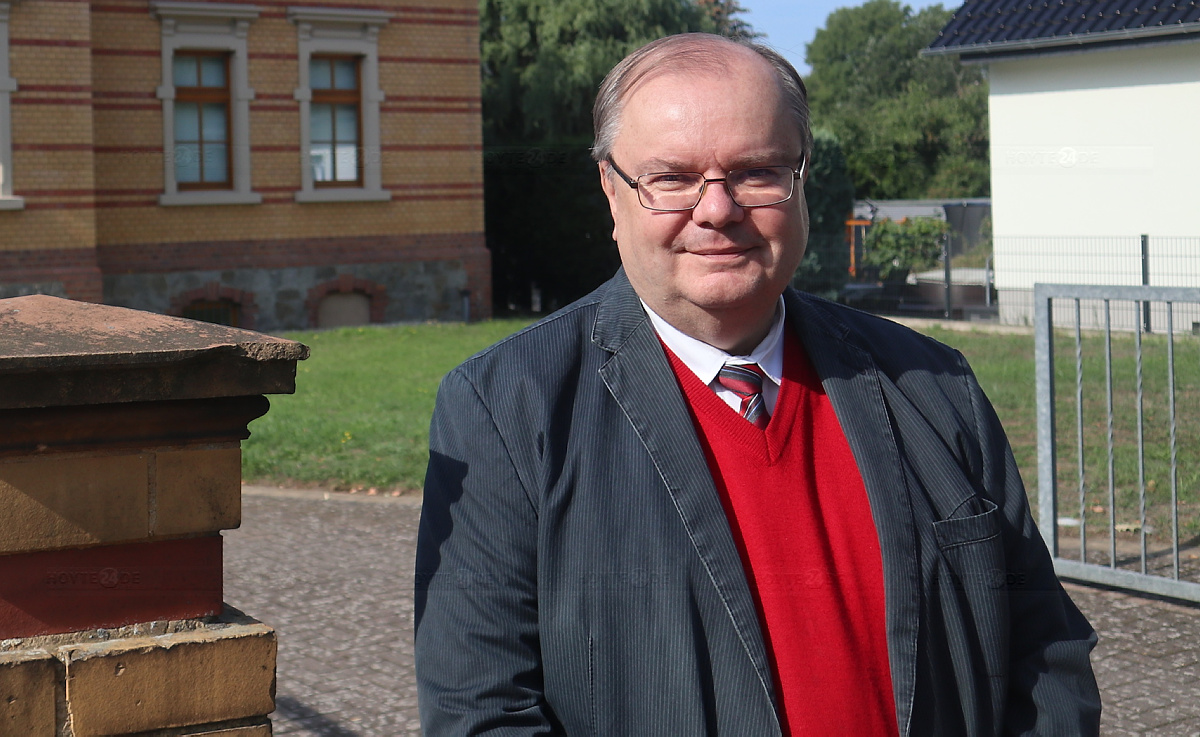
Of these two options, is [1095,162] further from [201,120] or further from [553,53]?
[201,120]

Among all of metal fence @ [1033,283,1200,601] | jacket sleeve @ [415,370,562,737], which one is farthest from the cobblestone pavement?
jacket sleeve @ [415,370,562,737]

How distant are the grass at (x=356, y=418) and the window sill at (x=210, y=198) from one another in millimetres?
2564

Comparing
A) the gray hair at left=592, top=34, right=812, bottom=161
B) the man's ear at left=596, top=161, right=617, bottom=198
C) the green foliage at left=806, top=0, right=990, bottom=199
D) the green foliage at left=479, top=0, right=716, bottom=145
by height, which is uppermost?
the green foliage at left=806, top=0, right=990, bottom=199

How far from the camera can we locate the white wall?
17000 millimetres

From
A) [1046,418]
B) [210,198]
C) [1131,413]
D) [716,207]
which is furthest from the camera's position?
[210,198]

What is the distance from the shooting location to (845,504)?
2.10m

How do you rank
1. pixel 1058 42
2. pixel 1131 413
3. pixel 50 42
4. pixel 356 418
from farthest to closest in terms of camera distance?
pixel 1058 42 → pixel 50 42 → pixel 356 418 → pixel 1131 413

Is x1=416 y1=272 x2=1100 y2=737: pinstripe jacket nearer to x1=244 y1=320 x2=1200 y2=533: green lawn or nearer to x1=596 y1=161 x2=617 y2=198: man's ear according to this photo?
x1=596 y1=161 x2=617 y2=198: man's ear

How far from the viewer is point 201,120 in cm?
1972

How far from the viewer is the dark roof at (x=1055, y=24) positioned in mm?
16875

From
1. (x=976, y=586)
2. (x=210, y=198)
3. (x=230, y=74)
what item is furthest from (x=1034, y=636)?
(x=230, y=74)

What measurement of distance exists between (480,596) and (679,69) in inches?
34.0

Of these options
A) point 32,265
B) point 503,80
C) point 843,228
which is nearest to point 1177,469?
point 32,265

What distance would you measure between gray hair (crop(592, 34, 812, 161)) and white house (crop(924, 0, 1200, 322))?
15457mm
